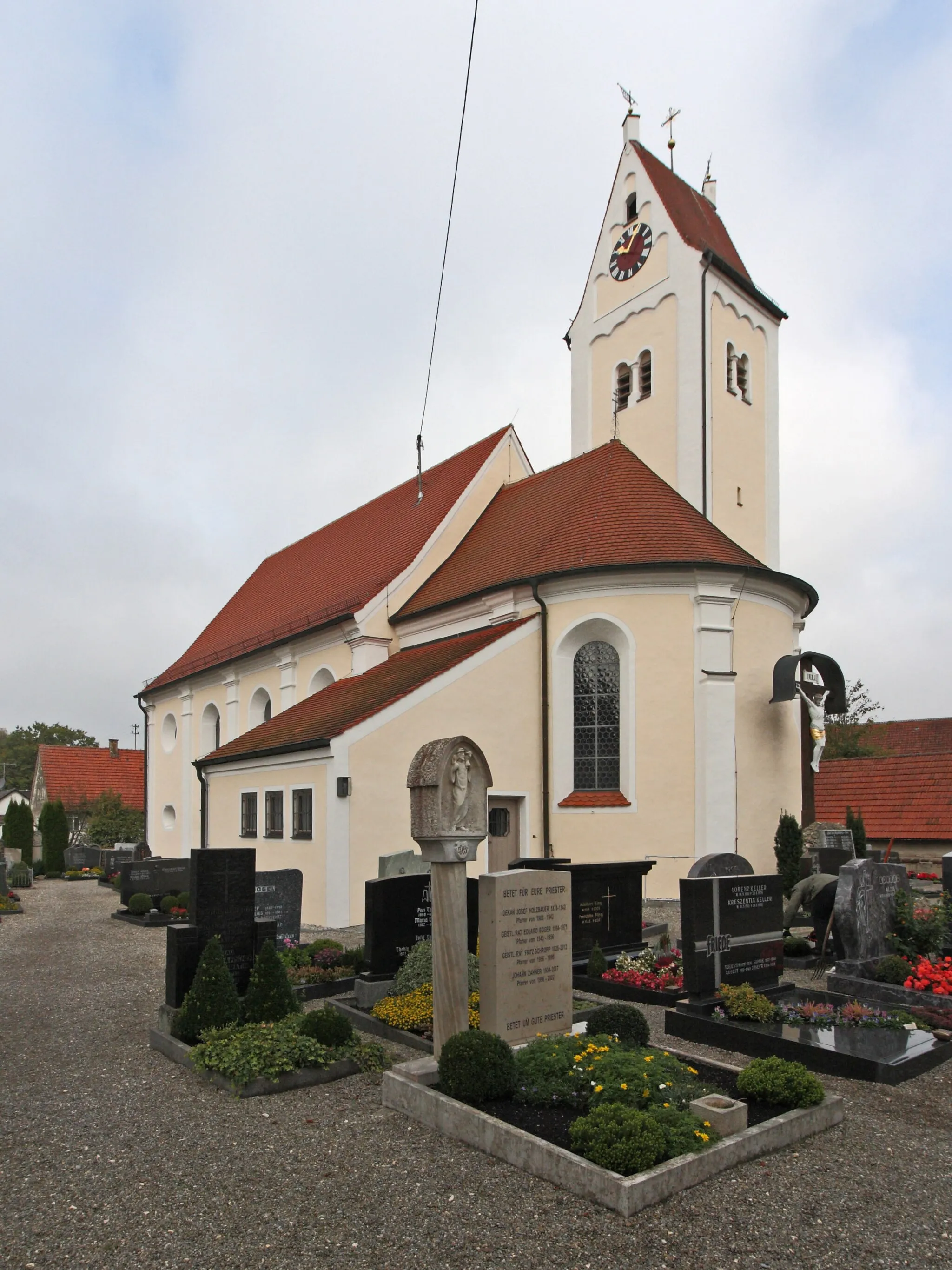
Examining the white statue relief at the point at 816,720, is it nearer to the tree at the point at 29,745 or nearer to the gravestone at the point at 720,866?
the gravestone at the point at 720,866

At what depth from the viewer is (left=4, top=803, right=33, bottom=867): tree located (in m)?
34.8

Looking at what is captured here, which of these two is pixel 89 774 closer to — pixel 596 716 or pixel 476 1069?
pixel 596 716

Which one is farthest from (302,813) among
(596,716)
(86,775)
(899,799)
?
(86,775)

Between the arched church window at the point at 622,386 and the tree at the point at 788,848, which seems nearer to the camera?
the tree at the point at 788,848

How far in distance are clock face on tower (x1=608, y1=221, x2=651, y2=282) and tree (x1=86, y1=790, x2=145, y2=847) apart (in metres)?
24.5

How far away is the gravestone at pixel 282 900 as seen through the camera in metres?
11.5

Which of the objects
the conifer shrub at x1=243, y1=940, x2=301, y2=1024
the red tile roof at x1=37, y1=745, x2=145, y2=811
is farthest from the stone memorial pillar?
the red tile roof at x1=37, y1=745, x2=145, y2=811

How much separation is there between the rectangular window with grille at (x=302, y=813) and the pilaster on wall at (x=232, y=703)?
1044 cm

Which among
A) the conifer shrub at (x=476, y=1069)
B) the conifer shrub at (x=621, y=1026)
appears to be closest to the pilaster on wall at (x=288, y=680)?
the conifer shrub at (x=621, y=1026)

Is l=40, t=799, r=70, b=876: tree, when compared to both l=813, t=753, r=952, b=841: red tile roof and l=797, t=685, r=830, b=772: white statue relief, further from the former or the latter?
l=797, t=685, r=830, b=772: white statue relief

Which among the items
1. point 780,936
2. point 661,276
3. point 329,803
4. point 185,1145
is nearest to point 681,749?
point 329,803

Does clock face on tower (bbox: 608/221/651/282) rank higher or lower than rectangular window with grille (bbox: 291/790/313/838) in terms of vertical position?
higher

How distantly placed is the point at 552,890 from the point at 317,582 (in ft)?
65.6

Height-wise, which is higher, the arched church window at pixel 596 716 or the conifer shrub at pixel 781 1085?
the arched church window at pixel 596 716
